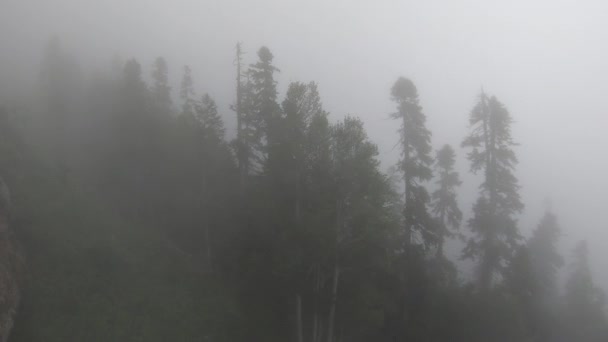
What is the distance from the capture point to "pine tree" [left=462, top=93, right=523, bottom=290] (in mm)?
24703

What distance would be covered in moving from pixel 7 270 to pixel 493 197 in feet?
79.8

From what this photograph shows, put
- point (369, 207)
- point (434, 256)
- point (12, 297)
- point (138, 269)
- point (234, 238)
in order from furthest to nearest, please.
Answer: point (434, 256) < point (234, 238) < point (138, 269) < point (369, 207) < point (12, 297)

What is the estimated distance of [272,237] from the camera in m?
19.1

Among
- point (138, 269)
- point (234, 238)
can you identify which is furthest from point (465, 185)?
point (138, 269)

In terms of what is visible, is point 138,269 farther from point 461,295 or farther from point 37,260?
point 461,295

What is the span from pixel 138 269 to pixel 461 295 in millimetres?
16533

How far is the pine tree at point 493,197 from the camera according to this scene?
2470cm

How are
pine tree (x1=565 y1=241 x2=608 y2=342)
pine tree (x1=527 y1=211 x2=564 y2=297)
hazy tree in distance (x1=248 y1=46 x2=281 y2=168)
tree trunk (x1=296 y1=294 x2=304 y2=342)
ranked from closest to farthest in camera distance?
tree trunk (x1=296 y1=294 x2=304 y2=342) < hazy tree in distance (x1=248 y1=46 x2=281 y2=168) < pine tree (x1=565 y1=241 x2=608 y2=342) < pine tree (x1=527 y1=211 x2=564 y2=297)

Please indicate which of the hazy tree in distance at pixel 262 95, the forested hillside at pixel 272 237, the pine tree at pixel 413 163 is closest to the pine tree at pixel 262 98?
the hazy tree in distance at pixel 262 95

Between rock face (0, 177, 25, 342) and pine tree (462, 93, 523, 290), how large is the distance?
22.4m

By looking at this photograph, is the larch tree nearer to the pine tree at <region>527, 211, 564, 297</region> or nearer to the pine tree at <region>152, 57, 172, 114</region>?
the pine tree at <region>527, 211, 564, 297</region>

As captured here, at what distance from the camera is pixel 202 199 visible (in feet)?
86.7

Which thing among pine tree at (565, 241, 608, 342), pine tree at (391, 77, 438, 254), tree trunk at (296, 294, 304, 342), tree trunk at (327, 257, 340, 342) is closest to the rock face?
tree trunk at (296, 294, 304, 342)

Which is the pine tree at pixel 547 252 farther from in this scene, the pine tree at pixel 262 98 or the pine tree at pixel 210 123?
the pine tree at pixel 210 123
